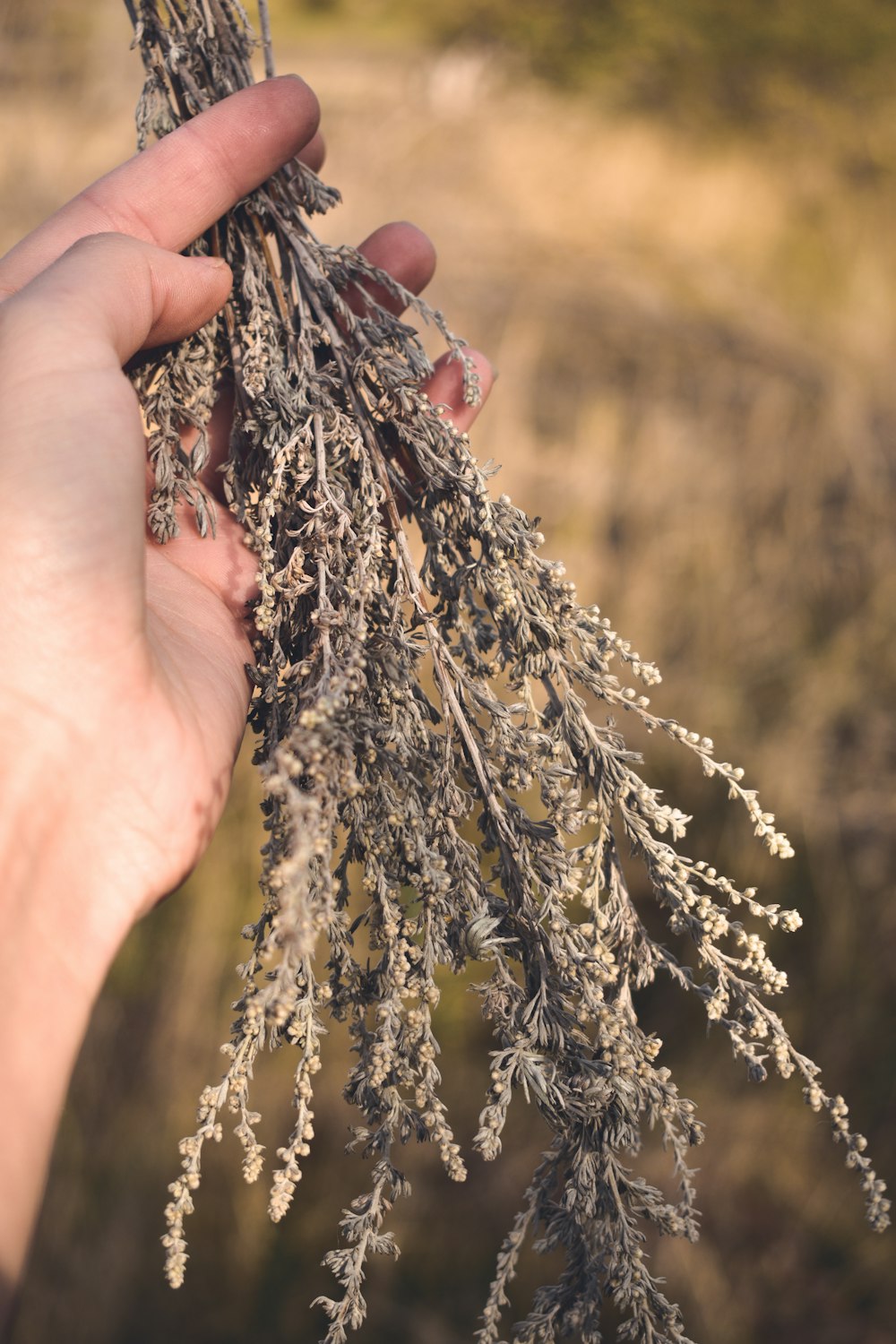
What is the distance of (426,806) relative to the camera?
1344 mm

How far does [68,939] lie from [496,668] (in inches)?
30.8

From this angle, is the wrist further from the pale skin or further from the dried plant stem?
the dried plant stem

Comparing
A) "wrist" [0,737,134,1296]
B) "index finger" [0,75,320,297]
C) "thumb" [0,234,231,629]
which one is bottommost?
"wrist" [0,737,134,1296]

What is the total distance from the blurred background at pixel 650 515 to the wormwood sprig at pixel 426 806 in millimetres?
2096

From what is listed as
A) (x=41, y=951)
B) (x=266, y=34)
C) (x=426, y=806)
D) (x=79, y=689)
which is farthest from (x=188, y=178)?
(x=41, y=951)

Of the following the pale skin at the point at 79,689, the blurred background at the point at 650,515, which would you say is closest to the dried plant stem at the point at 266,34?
the pale skin at the point at 79,689

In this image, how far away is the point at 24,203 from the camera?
13.3 feet

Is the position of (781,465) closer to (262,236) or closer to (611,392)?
(611,392)

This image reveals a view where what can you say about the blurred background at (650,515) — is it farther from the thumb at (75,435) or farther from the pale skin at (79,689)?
the thumb at (75,435)

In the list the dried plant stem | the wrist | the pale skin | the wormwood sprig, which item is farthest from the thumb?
the dried plant stem

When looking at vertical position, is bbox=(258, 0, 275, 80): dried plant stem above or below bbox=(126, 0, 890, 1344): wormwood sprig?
above

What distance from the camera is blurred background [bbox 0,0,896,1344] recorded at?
3121 millimetres

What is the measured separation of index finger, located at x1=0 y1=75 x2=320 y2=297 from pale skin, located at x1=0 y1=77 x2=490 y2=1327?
31 millimetres

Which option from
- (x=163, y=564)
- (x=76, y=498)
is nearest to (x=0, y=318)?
(x=76, y=498)
